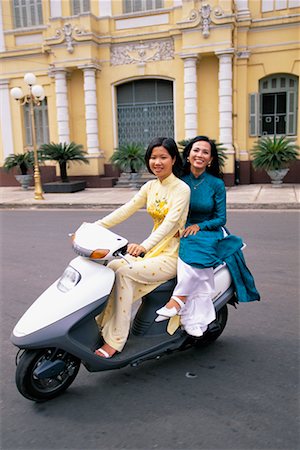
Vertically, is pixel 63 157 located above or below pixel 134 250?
above

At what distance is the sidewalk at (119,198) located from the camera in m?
11.4

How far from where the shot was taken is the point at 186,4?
48.6 ft

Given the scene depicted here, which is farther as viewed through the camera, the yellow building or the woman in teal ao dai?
the yellow building

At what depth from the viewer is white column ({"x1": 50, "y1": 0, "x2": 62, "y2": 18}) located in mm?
16594

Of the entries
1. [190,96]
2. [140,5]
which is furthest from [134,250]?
[140,5]

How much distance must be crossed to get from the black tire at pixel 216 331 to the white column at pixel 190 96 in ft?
42.3

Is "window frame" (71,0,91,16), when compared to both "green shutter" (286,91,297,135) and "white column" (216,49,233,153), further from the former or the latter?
"green shutter" (286,91,297,135)

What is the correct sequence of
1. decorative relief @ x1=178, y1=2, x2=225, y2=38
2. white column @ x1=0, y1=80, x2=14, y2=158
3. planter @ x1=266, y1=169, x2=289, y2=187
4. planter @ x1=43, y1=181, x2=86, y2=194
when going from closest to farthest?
1. planter @ x1=266, y1=169, x2=289, y2=187
2. decorative relief @ x1=178, y1=2, x2=225, y2=38
3. planter @ x1=43, y1=181, x2=86, y2=194
4. white column @ x1=0, y1=80, x2=14, y2=158

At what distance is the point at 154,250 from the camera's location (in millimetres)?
3107

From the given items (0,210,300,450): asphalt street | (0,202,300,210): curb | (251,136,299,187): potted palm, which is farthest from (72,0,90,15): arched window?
(0,210,300,450): asphalt street

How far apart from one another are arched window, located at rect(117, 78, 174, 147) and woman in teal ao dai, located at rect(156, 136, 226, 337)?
14021mm

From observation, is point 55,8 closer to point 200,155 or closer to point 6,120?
point 6,120

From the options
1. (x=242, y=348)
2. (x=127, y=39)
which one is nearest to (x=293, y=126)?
(x=127, y=39)

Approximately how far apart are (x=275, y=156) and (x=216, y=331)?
36.7ft
